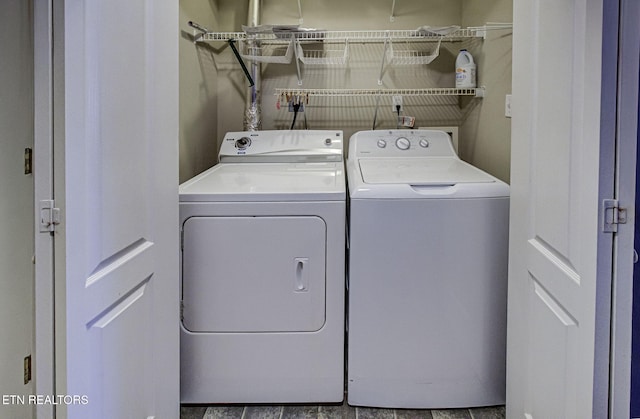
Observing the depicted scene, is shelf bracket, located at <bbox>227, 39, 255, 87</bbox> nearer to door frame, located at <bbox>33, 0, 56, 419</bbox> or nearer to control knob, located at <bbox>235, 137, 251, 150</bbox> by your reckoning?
control knob, located at <bbox>235, 137, 251, 150</bbox>

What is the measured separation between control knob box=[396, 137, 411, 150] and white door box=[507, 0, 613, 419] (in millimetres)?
1024

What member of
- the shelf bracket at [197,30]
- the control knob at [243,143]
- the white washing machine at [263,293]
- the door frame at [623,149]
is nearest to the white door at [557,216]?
the door frame at [623,149]

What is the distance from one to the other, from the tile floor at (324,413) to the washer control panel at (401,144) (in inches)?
48.6

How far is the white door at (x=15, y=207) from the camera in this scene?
41.0 inches

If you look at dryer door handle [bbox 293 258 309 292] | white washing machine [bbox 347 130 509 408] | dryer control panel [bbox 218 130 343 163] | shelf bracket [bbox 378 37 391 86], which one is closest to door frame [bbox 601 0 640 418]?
white washing machine [bbox 347 130 509 408]

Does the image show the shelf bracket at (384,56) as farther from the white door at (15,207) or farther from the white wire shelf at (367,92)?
the white door at (15,207)

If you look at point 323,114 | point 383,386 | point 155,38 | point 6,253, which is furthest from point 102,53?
point 323,114

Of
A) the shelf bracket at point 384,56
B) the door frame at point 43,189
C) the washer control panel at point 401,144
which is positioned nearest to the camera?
the door frame at point 43,189

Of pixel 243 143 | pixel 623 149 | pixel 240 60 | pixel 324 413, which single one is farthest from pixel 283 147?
pixel 623 149

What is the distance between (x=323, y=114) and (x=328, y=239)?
1.32m

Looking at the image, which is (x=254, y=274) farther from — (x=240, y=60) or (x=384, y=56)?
(x=384, y=56)

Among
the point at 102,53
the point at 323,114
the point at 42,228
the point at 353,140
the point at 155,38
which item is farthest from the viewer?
the point at 323,114

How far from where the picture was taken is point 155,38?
1.39 m

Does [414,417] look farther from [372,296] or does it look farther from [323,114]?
[323,114]
